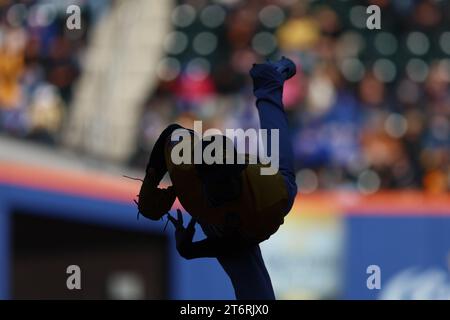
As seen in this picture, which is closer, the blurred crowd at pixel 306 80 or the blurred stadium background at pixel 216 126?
the blurred stadium background at pixel 216 126

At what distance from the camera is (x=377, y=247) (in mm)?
8703

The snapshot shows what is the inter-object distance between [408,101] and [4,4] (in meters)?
4.10

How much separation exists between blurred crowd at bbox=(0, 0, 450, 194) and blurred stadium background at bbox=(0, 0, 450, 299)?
0.05ft

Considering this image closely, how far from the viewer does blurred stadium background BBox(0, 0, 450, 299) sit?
339 inches

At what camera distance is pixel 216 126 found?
9734 mm

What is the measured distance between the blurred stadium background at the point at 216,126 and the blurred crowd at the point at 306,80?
17 millimetres

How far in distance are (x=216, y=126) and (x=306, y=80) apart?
3.42 ft

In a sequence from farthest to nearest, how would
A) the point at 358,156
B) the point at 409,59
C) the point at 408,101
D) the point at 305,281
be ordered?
the point at 409,59 → the point at 408,101 → the point at 358,156 → the point at 305,281

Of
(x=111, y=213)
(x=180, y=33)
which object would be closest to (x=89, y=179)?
(x=111, y=213)

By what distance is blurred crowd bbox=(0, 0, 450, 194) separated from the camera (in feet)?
31.1

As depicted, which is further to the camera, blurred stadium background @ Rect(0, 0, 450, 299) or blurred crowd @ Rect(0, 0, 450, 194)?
blurred crowd @ Rect(0, 0, 450, 194)

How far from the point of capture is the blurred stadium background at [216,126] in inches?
339

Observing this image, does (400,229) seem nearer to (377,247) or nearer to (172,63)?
(377,247)

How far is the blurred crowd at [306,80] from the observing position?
9.47 m
